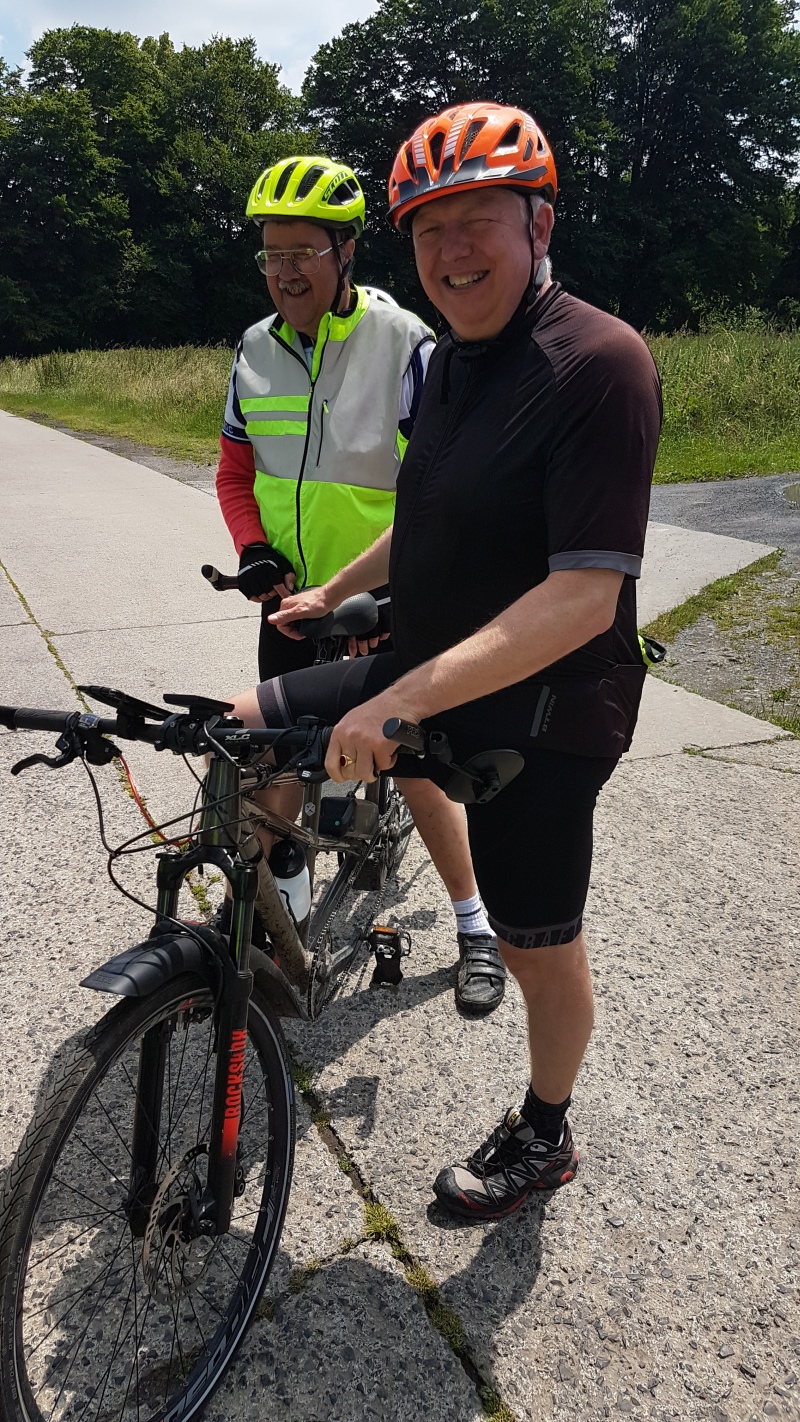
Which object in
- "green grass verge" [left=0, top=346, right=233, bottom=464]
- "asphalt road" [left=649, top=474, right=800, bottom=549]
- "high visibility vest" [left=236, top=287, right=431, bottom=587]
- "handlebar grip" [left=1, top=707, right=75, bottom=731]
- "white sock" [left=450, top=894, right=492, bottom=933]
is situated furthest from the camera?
"green grass verge" [left=0, top=346, right=233, bottom=464]

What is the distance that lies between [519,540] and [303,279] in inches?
54.6

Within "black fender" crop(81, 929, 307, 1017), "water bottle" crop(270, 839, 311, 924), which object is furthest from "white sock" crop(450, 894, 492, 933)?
"black fender" crop(81, 929, 307, 1017)

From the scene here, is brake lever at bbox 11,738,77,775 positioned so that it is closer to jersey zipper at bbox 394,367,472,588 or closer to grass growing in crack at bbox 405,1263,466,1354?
jersey zipper at bbox 394,367,472,588

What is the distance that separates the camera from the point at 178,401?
17000 millimetres

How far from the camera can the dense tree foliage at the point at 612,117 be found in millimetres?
49406

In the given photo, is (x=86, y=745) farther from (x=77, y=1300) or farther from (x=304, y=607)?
(x=77, y=1300)

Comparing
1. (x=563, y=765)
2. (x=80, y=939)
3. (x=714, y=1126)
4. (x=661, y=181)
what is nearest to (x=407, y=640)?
(x=563, y=765)

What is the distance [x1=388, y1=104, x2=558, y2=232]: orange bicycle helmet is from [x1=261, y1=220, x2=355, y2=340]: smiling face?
2.90 ft

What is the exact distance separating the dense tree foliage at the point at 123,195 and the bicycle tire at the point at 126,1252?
162 feet

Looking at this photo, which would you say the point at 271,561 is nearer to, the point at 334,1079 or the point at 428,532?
the point at 428,532

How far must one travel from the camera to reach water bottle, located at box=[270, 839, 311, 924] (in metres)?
2.47

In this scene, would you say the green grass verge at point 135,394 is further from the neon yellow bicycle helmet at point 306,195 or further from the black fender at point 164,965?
the black fender at point 164,965

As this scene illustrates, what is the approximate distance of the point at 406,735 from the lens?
5.13 feet

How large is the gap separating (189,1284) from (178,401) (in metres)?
16.7
